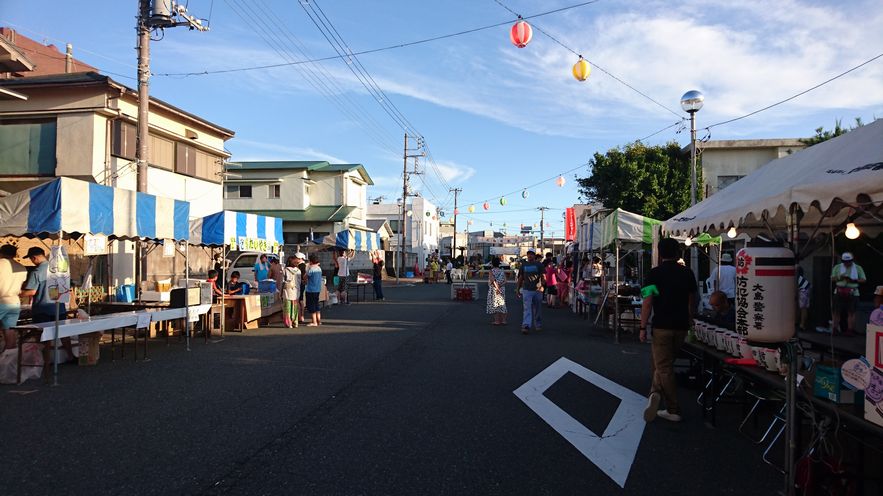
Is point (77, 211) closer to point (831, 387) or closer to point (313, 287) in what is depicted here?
point (313, 287)

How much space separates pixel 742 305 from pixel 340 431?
150 inches

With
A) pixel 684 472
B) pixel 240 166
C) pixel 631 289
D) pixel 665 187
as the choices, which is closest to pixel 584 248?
pixel 631 289

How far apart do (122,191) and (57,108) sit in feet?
32.3

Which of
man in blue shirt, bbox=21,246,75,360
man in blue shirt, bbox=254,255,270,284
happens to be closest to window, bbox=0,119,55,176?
man in blue shirt, bbox=254,255,270,284

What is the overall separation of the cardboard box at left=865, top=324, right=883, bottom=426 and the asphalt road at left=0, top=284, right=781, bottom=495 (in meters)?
1.02

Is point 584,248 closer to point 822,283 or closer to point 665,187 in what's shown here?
point 822,283

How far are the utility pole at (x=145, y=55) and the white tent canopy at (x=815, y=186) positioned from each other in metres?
12.3

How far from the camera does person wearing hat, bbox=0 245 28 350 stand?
7.68 m

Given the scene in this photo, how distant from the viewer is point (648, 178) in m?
27.2

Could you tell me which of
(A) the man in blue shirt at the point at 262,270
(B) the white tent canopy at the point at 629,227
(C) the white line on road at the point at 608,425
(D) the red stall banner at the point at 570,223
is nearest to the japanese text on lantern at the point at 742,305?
(C) the white line on road at the point at 608,425

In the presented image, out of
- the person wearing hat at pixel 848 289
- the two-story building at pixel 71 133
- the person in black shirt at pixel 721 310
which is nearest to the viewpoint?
the person in black shirt at pixel 721 310

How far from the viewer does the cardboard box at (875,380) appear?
3479 mm

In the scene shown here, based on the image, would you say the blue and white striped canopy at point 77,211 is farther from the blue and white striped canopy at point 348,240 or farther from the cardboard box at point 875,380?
the blue and white striped canopy at point 348,240

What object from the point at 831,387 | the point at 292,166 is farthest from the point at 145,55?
the point at 292,166
